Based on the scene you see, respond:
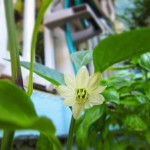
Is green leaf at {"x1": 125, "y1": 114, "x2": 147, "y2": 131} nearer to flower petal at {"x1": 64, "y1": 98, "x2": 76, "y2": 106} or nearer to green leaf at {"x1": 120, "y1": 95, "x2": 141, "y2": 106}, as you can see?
green leaf at {"x1": 120, "y1": 95, "x2": 141, "y2": 106}

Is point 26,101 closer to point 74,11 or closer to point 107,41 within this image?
point 107,41

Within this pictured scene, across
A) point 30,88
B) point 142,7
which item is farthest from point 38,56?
point 142,7

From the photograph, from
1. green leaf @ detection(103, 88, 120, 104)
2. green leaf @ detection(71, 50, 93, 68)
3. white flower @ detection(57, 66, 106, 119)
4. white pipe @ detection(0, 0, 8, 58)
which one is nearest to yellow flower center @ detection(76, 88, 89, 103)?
white flower @ detection(57, 66, 106, 119)

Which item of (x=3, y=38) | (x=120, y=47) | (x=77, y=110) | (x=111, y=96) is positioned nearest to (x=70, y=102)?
(x=77, y=110)

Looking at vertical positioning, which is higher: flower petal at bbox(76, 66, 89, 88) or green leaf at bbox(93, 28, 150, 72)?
green leaf at bbox(93, 28, 150, 72)

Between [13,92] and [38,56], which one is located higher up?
[38,56]

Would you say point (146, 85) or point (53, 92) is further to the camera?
point (53, 92)
